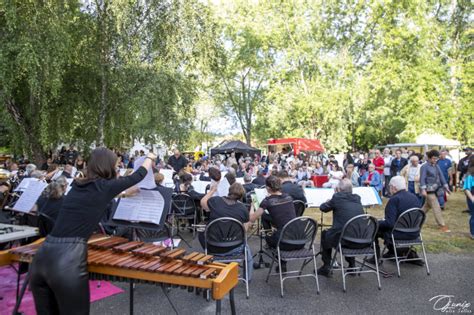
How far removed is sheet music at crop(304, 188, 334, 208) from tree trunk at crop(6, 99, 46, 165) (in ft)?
37.8

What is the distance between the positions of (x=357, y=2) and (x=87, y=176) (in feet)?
91.6

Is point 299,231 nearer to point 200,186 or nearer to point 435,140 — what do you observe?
point 200,186

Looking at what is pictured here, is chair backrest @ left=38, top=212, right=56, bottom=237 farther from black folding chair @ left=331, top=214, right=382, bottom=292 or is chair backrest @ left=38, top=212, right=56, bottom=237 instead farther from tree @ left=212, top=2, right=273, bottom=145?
tree @ left=212, top=2, right=273, bottom=145

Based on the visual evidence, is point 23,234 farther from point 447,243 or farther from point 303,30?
point 303,30

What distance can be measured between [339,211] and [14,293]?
4750 mm

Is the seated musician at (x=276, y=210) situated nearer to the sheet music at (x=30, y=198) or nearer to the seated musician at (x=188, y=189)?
the seated musician at (x=188, y=189)

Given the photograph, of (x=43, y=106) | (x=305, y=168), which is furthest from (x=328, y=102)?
(x=43, y=106)

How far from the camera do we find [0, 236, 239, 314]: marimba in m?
2.88

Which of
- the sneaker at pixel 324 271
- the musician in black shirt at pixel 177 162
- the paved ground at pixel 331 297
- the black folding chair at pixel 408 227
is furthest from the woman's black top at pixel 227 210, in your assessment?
the musician in black shirt at pixel 177 162

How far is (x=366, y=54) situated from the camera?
28.3 m

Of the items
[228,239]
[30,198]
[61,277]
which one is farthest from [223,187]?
[61,277]

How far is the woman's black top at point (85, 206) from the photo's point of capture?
257 centimetres

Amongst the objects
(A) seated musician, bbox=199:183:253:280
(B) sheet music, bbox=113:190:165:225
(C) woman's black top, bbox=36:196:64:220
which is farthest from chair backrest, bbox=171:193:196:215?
(B) sheet music, bbox=113:190:165:225

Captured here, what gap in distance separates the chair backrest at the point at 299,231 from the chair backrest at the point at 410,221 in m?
1.41
